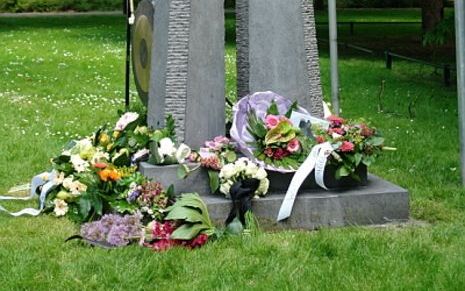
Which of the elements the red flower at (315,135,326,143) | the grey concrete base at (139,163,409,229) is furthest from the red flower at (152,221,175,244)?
the red flower at (315,135,326,143)

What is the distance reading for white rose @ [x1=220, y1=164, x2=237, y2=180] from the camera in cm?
610

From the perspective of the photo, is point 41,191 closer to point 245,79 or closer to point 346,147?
point 245,79

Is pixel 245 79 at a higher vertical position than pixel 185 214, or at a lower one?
higher

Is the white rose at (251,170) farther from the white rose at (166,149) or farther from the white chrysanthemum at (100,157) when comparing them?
the white chrysanthemum at (100,157)

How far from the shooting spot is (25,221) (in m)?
6.42

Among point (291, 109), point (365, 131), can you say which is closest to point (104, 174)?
point (291, 109)

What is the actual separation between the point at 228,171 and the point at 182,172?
0.31m

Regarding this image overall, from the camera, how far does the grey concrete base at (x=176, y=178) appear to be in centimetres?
619

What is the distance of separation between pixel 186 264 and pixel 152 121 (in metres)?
1.94

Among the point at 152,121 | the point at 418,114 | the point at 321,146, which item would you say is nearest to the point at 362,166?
the point at 321,146

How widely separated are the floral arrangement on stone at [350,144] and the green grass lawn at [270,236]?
1.52ft

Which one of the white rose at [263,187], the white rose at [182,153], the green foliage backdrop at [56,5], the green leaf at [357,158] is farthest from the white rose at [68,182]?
the green foliage backdrop at [56,5]

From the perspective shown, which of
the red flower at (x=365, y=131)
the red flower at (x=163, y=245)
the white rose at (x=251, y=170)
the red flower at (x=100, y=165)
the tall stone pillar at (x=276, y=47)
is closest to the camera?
the red flower at (x=163, y=245)

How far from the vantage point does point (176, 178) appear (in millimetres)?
6184
